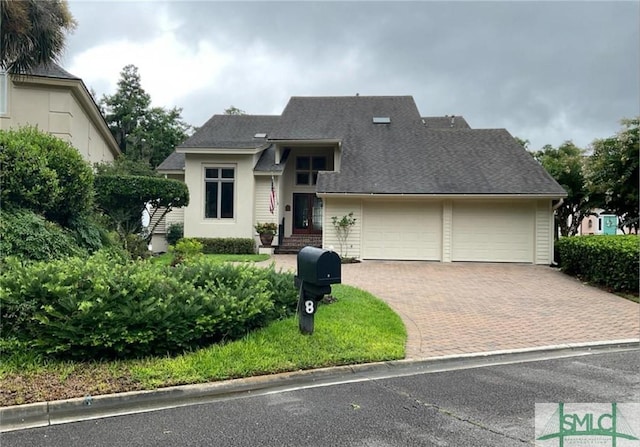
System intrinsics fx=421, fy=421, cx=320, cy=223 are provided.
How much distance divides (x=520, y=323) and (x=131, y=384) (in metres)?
6.34

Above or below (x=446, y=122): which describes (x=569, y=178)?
below

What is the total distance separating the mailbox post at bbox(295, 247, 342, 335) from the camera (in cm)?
529

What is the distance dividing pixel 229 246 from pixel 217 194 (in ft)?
8.36

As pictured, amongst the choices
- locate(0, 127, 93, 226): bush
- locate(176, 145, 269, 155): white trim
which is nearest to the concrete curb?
locate(0, 127, 93, 226): bush

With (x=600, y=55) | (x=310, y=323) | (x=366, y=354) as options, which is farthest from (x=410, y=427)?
(x=600, y=55)

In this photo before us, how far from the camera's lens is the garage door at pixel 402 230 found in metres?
17.0

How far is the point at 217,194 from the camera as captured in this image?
19.2 m

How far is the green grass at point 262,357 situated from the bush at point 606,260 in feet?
23.8

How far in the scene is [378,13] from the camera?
41.9 ft

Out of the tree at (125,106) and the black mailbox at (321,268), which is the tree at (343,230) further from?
the tree at (125,106)

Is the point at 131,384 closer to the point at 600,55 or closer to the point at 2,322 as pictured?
the point at 2,322

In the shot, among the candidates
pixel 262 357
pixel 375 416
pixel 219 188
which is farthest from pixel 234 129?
pixel 375 416

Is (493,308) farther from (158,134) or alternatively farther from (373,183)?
(158,134)

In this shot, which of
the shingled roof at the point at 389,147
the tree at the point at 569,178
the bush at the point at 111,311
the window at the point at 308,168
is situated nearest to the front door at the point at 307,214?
the window at the point at 308,168
